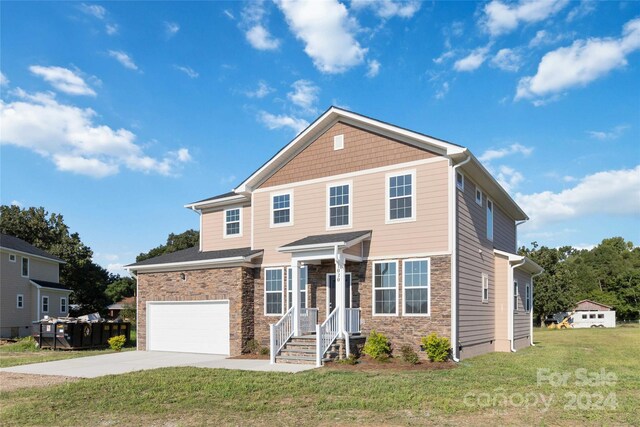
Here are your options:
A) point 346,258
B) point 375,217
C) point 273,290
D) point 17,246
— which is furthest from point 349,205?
point 17,246

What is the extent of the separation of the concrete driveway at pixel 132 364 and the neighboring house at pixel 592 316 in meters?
52.5

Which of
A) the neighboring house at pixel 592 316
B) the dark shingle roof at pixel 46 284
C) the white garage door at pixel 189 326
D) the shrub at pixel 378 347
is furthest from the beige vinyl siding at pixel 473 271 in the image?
the neighboring house at pixel 592 316

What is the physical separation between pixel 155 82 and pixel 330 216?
742cm

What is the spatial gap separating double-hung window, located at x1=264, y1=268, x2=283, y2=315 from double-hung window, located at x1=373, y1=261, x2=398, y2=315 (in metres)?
3.71

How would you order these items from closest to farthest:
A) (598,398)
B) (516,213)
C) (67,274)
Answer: (598,398)
(516,213)
(67,274)

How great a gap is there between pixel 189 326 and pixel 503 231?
13.2 m

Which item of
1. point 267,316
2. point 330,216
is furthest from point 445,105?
point 267,316

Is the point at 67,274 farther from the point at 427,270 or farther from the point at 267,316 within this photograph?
the point at 427,270

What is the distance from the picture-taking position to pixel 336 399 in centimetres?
942

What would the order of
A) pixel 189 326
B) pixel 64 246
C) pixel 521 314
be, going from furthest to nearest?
1. pixel 64 246
2. pixel 521 314
3. pixel 189 326

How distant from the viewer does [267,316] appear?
18.0m

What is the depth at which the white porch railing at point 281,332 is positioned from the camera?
49.6 ft

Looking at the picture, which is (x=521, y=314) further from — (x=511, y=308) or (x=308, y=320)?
(x=308, y=320)

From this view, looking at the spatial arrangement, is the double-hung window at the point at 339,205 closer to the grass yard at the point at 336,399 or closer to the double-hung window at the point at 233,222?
the double-hung window at the point at 233,222
